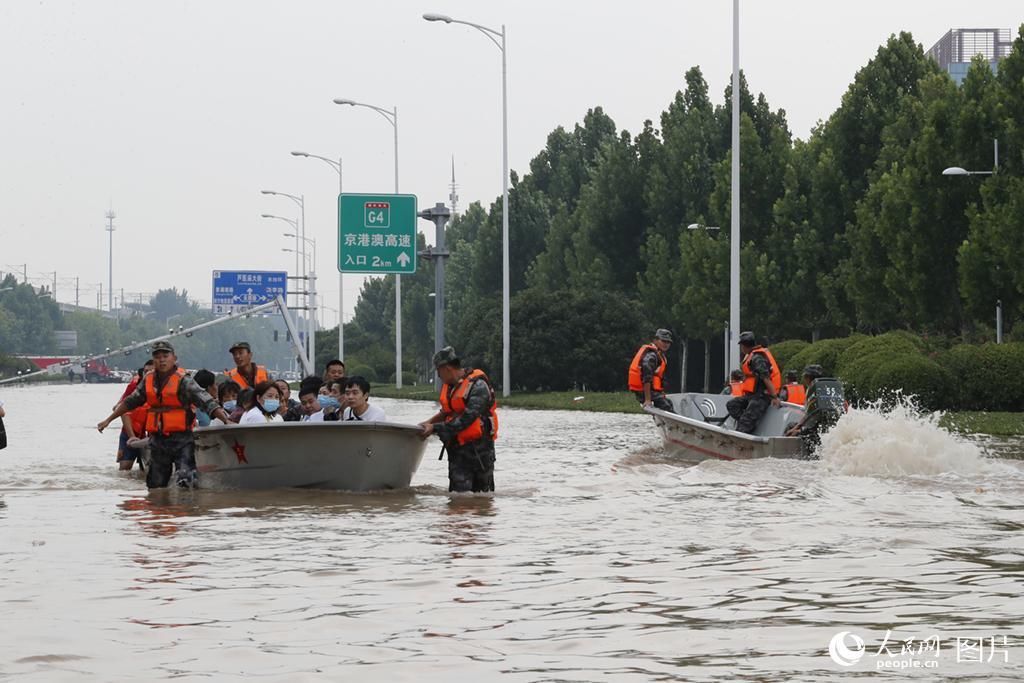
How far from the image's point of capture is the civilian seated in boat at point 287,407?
737 inches

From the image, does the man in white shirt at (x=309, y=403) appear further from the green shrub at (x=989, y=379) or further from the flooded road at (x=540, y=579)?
the green shrub at (x=989, y=379)

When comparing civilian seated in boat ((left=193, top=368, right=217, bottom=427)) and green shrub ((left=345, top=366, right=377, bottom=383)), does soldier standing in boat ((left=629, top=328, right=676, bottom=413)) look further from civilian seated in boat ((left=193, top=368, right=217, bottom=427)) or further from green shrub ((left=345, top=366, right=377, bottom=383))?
green shrub ((left=345, top=366, right=377, bottom=383))

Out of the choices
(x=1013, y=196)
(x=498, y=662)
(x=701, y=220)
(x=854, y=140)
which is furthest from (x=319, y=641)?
(x=701, y=220)

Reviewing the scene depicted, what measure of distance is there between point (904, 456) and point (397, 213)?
27.7 metres

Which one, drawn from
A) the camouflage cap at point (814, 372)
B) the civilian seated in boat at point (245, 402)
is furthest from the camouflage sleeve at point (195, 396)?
the camouflage cap at point (814, 372)

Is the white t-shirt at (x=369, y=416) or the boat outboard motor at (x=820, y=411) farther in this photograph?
the boat outboard motor at (x=820, y=411)

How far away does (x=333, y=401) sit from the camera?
1869cm

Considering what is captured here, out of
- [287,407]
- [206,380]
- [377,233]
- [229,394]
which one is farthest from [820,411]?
[377,233]

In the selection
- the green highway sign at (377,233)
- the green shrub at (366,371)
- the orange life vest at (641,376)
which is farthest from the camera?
the green shrub at (366,371)

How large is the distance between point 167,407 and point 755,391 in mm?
8711

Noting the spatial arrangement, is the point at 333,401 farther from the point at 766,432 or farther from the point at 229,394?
the point at 766,432

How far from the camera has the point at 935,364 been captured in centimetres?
3616

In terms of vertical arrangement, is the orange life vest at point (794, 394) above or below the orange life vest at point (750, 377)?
below

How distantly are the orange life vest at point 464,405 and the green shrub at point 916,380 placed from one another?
20.5 meters
